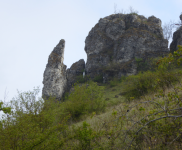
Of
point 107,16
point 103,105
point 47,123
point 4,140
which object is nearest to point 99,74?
point 107,16

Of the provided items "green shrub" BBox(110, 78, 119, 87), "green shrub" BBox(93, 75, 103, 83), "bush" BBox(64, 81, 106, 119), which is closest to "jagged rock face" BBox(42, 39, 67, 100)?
"green shrub" BBox(93, 75, 103, 83)

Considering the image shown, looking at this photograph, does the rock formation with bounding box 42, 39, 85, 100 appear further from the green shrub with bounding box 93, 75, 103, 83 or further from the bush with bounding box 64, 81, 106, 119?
the bush with bounding box 64, 81, 106, 119

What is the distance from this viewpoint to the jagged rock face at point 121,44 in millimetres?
41531

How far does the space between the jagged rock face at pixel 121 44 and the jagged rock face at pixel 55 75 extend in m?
10.9

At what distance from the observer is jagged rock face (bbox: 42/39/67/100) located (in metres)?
38.8

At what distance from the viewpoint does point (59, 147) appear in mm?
4168

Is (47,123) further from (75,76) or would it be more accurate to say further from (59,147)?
(75,76)

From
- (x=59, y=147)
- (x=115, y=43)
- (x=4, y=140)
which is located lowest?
(x=59, y=147)

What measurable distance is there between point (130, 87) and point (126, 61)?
30069 mm

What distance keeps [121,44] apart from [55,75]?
2469 centimetres

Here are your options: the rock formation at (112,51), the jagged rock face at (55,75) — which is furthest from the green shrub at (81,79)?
the jagged rock face at (55,75)

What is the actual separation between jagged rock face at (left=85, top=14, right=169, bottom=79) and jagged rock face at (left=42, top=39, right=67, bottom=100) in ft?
35.7

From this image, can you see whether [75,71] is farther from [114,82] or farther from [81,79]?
[114,82]

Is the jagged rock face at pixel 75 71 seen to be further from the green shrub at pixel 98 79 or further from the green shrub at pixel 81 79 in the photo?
the green shrub at pixel 98 79
